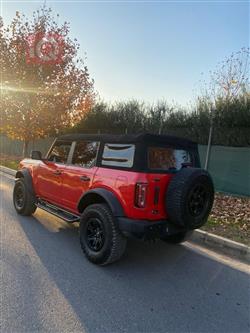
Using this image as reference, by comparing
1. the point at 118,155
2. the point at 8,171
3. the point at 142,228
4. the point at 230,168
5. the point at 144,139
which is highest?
the point at 144,139

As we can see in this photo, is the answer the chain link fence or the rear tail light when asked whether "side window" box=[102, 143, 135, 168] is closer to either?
the rear tail light

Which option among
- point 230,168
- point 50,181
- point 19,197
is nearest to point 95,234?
point 50,181

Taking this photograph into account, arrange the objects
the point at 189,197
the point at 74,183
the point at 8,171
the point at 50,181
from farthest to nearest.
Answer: the point at 8,171
the point at 50,181
the point at 74,183
the point at 189,197

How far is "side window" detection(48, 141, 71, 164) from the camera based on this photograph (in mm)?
5188

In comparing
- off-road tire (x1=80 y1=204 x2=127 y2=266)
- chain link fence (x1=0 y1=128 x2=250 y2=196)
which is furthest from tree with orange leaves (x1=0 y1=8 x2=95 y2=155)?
off-road tire (x1=80 y1=204 x2=127 y2=266)

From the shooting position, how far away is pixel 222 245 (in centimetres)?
Result: 498

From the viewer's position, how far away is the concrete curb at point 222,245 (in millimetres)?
4652

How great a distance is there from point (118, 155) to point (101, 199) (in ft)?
2.25

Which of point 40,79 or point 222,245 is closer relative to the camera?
point 222,245

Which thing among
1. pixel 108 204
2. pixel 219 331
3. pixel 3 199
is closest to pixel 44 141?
pixel 3 199

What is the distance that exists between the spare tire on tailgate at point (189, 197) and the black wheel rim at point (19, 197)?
3.57 meters

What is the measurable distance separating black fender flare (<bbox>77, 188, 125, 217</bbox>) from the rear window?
66cm

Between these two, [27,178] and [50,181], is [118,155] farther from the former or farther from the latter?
[27,178]

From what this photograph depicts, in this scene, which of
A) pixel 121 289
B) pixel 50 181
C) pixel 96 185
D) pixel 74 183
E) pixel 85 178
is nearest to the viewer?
pixel 121 289
